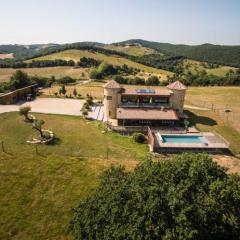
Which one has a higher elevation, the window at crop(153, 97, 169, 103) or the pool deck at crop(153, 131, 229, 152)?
the window at crop(153, 97, 169, 103)

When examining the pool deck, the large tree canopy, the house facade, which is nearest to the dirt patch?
the pool deck

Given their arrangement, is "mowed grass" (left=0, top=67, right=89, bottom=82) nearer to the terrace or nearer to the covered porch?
the terrace

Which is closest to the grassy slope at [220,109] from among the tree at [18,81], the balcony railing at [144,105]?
the balcony railing at [144,105]

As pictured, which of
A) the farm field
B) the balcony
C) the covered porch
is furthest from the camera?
the balcony

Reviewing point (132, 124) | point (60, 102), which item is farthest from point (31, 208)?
point (60, 102)

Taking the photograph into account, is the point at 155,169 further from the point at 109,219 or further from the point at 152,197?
the point at 109,219
